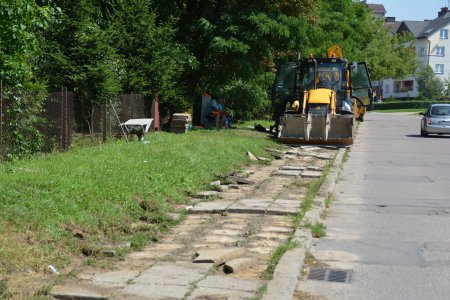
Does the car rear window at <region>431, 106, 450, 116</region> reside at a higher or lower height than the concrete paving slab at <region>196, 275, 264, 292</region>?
higher

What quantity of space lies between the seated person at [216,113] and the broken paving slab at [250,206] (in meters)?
16.7

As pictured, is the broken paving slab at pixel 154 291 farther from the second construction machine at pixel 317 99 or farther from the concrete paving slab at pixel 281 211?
the second construction machine at pixel 317 99

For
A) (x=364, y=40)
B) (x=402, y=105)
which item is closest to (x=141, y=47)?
(x=364, y=40)

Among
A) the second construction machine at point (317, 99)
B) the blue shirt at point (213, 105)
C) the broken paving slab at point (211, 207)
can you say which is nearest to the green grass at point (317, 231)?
the broken paving slab at point (211, 207)

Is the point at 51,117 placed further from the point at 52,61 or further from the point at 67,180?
the point at 67,180

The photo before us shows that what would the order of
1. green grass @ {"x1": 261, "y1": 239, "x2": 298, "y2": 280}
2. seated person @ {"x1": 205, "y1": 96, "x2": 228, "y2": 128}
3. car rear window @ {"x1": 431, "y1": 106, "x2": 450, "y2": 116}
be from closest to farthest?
green grass @ {"x1": 261, "y1": 239, "x2": 298, "y2": 280}, seated person @ {"x1": 205, "y1": 96, "x2": 228, "y2": 128}, car rear window @ {"x1": 431, "y1": 106, "x2": 450, "y2": 116}

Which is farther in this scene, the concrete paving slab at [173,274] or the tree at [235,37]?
the tree at [235,37]

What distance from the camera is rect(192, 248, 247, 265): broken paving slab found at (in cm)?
728

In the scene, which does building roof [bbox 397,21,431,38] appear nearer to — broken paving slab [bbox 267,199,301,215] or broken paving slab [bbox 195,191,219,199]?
broken paving slab [bbox 195,191,219,199]

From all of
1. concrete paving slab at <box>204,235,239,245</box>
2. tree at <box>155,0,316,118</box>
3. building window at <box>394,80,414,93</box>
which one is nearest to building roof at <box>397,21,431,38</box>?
building window at <box>394,80,414,93</box>

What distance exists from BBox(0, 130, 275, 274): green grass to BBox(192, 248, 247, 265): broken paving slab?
91 centimetres

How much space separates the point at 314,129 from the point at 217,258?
17185mm

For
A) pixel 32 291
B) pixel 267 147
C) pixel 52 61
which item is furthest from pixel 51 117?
pixel 32 291

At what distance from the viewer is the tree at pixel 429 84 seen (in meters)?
88.7
